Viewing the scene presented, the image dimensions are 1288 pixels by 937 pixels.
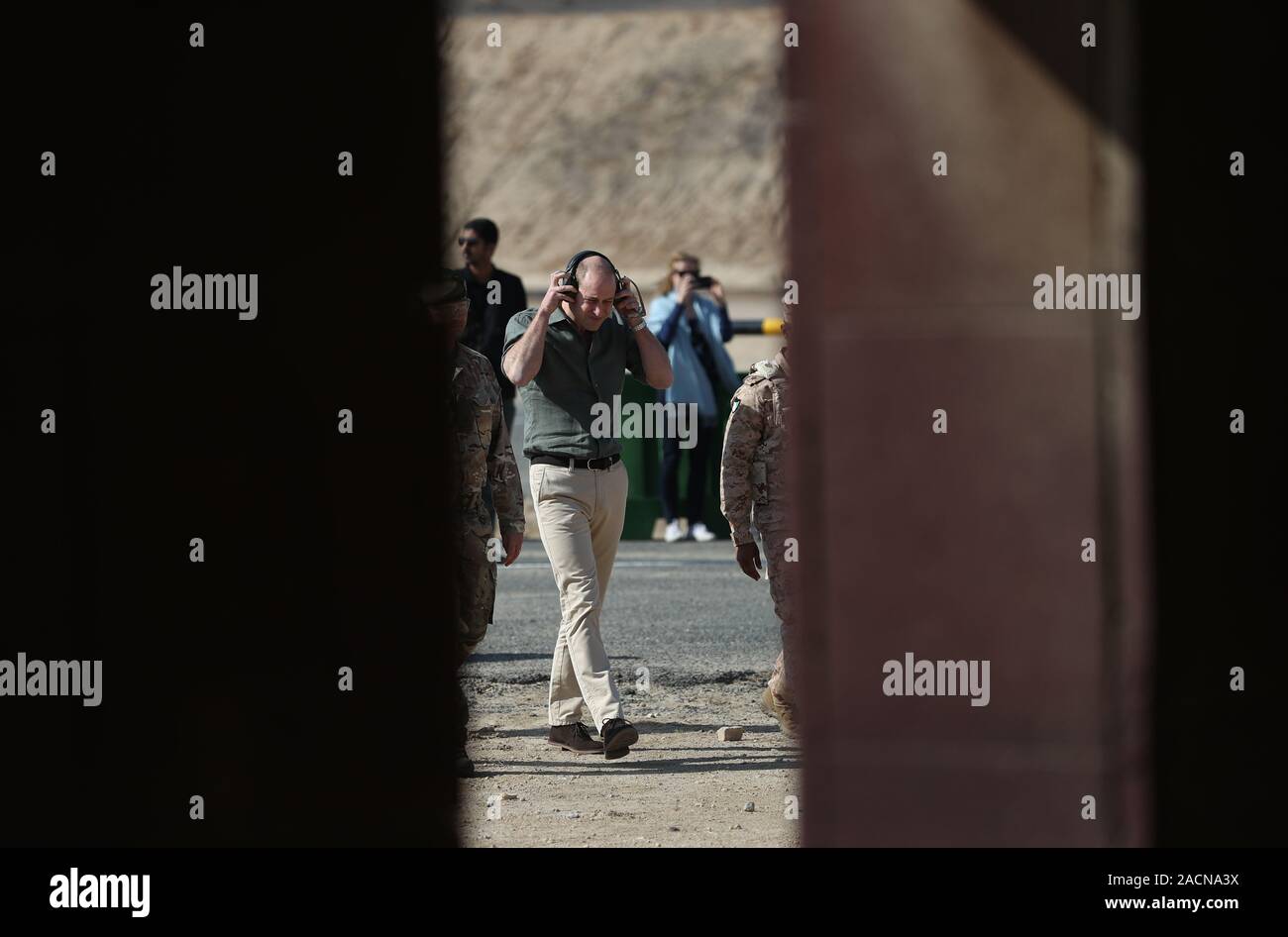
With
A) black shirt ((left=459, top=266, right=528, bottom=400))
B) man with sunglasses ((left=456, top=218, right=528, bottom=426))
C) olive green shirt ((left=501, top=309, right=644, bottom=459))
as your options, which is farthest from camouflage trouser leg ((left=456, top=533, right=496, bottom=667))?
black shirt ((left=459, top=266, right=528, bottom=400))

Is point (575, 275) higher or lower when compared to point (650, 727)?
higher

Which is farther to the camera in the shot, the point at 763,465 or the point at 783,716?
the point at 783,716

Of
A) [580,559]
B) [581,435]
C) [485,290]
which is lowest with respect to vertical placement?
[580,559]

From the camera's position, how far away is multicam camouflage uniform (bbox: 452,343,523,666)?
23.1ft

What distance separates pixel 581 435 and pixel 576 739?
1219mm

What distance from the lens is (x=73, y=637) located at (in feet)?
17.9

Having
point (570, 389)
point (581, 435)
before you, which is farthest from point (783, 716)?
point (570, 389)

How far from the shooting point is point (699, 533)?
550 inches

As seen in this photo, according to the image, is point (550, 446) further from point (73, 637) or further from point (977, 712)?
point (977, 712)

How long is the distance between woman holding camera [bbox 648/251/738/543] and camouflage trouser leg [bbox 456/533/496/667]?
5584mm

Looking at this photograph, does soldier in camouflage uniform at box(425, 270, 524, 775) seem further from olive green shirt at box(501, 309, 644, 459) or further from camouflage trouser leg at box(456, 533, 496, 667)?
olive green shirt at box(501, 309, 644, 459)

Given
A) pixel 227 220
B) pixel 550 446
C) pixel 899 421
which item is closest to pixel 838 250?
pixel 899 421

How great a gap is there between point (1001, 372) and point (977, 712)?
28.4 inches

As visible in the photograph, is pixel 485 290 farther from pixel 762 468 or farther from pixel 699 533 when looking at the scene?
pixel 699 533
